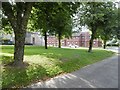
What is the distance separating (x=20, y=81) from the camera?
11.1 meters

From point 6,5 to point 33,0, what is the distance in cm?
178

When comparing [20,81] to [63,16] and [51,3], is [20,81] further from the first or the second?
[63,16]

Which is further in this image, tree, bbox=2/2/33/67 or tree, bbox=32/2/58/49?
tree, bbox=32/2/58/49

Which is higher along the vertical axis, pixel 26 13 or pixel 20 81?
pixel 26 13

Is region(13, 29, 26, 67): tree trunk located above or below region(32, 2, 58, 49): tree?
below

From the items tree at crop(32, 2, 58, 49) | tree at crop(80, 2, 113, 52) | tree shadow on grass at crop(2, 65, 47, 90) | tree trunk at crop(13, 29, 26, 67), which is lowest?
tree shadow on grass at crop(2, 65, 47, 90)

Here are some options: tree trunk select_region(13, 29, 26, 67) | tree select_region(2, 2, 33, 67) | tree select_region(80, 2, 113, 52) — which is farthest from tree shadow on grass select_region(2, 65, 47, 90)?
tree select_region(80, 2, 113, 52)

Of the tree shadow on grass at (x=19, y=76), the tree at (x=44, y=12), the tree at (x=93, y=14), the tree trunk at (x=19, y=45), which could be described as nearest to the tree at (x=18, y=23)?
the tree trunk at (x=19, y=45)

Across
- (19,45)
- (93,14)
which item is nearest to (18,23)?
(19,45)

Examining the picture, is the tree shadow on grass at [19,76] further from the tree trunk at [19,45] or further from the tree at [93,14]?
the tree at [93,14]

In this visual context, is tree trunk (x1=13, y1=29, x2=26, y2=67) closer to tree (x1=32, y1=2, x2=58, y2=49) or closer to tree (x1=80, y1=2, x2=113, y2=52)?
tree (x1=32, y1=2, x2=58, y2=49)

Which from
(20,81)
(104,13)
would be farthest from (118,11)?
(20,81)

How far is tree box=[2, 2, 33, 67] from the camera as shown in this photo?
14817 mm

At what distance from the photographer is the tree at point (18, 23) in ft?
48.6
